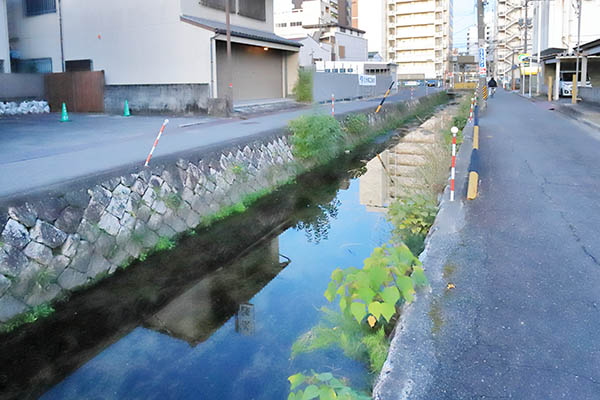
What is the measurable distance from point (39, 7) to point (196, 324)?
82.1 feet

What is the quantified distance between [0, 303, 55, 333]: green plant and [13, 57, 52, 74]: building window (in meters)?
22.6

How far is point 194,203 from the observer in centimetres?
1053

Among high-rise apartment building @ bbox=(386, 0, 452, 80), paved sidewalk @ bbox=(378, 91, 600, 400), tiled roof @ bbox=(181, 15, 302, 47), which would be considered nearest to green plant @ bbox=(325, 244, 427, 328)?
paved sidewalk @ bbox=(378, 91, 600, 400)

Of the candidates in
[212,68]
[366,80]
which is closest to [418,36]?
[366,80]

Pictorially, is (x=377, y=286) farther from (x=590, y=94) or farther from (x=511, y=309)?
(x=590, y=94)

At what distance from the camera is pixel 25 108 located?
78.9ft

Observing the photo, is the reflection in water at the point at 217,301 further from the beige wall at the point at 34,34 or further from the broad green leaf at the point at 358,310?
the beige wall at the point at 34,34

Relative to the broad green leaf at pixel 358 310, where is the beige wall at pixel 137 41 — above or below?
above

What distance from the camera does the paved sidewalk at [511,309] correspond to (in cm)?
361

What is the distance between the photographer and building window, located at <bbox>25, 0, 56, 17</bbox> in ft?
83.5

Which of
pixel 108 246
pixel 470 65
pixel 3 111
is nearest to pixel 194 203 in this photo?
pixel 108 246

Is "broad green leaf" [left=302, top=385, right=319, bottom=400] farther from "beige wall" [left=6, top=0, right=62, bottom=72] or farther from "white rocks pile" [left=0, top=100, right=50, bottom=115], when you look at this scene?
"beige wall" [left=6, top=0, right=62, bottom=72]

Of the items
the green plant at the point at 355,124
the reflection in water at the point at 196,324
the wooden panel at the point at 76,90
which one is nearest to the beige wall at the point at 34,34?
the wooden panel at the point at 76,90

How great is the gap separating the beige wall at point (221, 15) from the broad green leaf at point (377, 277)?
796 inches
